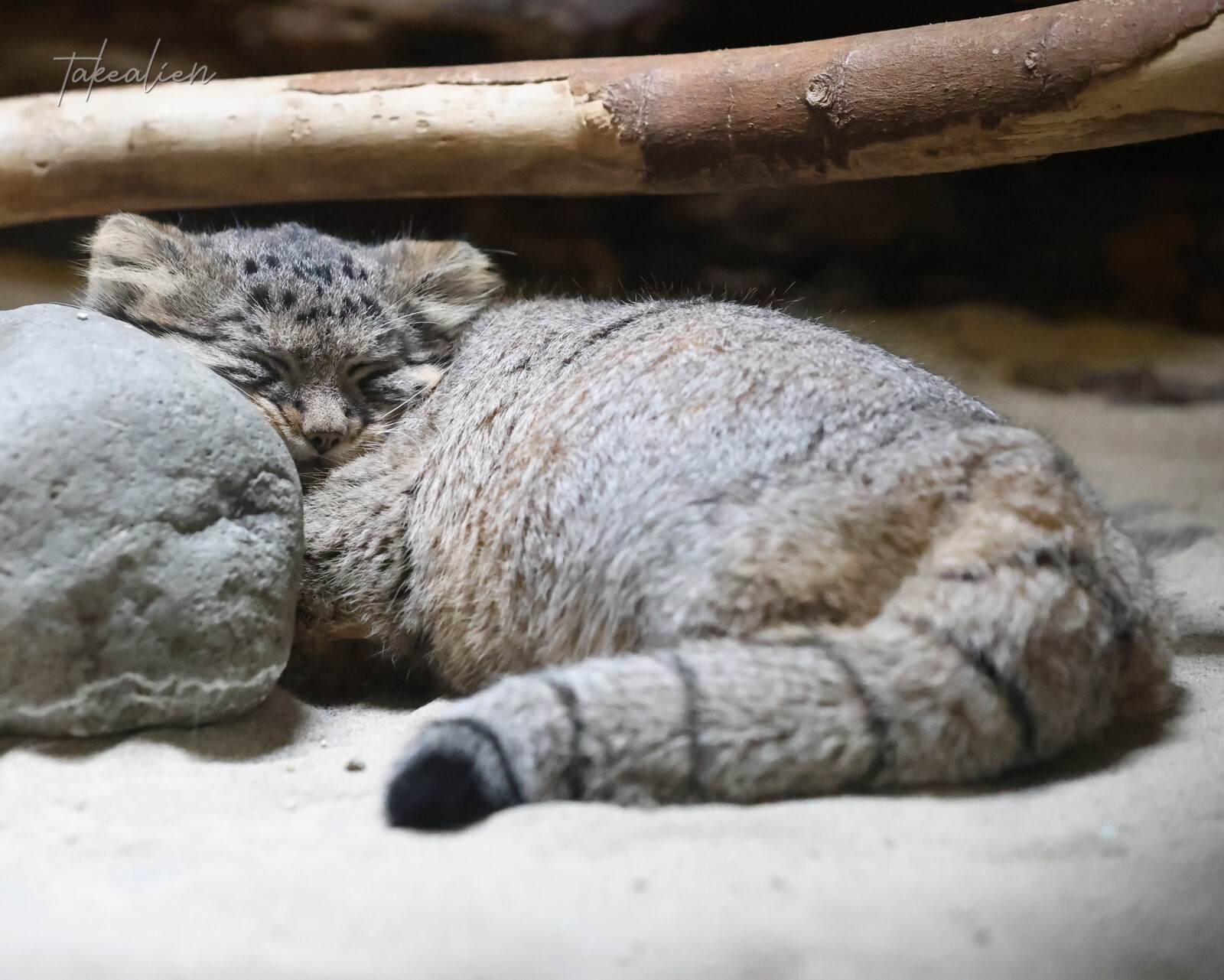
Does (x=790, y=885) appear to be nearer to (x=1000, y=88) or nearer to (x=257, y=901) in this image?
(x=257, y=901)

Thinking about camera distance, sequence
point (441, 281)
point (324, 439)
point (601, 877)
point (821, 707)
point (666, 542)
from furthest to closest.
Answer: point (441, 281) < point (324, 439) < point (666, 542) < point (821, 707) < point (601, 877)

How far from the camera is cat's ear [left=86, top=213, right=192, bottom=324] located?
3996 millimetres

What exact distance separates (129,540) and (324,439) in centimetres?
110

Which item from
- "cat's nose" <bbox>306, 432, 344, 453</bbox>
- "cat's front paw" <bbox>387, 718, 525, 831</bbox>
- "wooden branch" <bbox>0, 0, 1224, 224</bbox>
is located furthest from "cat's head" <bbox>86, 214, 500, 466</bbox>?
"cat's front paw" <bbox>387, 718, 525, 831</bbox>

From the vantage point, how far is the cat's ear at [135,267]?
3996 mm

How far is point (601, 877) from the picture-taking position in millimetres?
2129

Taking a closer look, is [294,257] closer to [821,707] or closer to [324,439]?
[324,439]

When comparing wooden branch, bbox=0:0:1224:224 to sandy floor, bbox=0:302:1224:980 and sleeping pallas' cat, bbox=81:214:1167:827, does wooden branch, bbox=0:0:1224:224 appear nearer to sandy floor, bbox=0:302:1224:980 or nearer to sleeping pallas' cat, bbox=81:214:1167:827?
sleeping pallas' cat, bbox=81:214:1167:827

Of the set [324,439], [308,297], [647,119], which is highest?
[647,119]

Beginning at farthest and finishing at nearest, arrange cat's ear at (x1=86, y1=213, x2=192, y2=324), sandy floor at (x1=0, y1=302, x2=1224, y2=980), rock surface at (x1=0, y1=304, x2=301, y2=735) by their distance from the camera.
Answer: cat's ear at (x1=86, y1=213, x2=192, y2=324), rock surface at (x1=0, y1=304, x2=301, y2=735), sandy floor at (x1=0, y1=302, x2=1224, y2=980)

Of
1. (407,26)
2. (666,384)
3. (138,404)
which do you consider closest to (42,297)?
(407,26)

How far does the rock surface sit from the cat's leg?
88 centimetres

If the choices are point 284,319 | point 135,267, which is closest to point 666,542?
point 284,319

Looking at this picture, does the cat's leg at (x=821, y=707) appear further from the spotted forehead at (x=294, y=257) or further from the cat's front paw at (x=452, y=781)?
the spotted forehead at (x=294, y=257)
